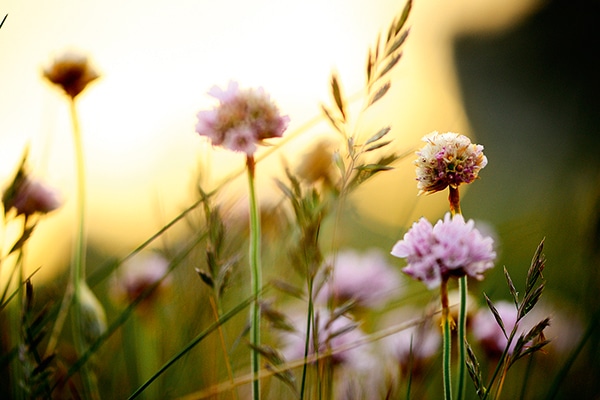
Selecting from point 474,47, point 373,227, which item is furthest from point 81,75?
point 474,47

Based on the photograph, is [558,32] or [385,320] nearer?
[385,320]

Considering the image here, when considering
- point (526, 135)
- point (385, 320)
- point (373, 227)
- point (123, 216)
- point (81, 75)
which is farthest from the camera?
point (526, 135)

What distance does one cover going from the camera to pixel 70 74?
64 centimetres

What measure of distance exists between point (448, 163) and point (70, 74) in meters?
0.42

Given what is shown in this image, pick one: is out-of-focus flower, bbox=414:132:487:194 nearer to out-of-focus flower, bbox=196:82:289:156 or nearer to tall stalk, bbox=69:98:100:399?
out-of-focus flower, bbox=196:82:289:156

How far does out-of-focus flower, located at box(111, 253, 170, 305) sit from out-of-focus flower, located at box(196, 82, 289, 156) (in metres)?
0.38

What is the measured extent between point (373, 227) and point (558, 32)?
3.69 m

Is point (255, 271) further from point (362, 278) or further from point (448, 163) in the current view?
point (362, 278)

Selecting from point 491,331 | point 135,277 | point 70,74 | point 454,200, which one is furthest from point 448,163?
point 135,277

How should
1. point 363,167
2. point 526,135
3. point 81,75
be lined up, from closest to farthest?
point 363,167
point 81,75
point 526,135

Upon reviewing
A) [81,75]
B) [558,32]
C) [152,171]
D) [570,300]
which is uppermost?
[81,75]

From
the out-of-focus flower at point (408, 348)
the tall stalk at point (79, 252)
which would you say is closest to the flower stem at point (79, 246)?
the tall stalk at point (79, 252)

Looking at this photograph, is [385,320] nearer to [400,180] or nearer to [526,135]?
[400,180]

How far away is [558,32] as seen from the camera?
4.26 m
